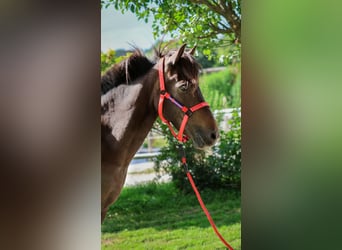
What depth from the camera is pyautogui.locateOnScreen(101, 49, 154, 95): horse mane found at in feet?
8.36

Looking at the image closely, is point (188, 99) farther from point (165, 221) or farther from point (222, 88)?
point (165, 221)

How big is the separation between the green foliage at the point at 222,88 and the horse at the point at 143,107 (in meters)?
0.23

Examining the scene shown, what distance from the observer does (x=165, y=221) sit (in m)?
2.78

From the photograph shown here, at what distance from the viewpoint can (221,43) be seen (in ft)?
9.12

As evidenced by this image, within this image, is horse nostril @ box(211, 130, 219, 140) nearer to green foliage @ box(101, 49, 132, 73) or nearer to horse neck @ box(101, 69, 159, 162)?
horse neck @ box(101, 69, 159, 162)

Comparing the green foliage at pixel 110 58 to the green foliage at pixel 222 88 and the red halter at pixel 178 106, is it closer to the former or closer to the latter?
the red halter at pixel 178 106

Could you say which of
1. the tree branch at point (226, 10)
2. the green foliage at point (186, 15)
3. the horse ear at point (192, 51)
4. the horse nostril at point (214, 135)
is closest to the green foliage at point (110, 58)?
the green foliage at point (186, 15)

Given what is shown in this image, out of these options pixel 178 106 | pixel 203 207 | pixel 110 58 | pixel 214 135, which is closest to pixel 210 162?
pixel 203 207
